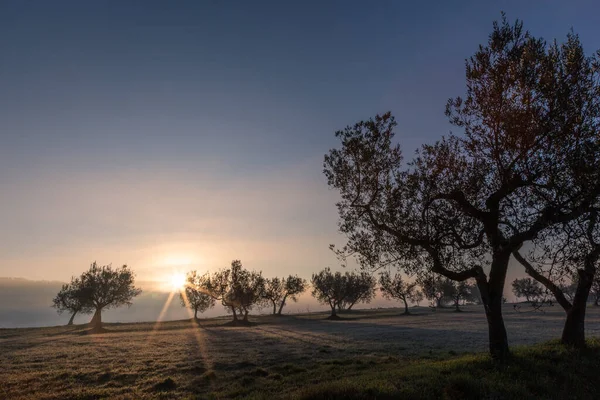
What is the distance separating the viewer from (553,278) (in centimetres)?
1758

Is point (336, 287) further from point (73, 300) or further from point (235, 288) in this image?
point (73, 300)

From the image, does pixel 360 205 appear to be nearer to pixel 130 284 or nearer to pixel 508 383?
pixel 508 383

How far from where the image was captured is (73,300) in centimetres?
10044

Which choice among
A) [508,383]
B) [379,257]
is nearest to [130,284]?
[379,257]

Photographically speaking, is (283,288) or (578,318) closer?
(578,318)

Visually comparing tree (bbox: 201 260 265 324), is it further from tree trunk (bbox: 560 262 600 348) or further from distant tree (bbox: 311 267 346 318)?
tree trunk (bbox: 560 262 600 348)

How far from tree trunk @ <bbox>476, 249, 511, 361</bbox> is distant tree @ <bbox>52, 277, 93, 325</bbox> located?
102m

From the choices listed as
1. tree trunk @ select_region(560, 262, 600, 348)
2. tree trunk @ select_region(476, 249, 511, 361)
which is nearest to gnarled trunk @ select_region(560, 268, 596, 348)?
tree trunk @ select_region(560, 262, 600, 348)

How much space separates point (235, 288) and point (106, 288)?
35583 millimetres

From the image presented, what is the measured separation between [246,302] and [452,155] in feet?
290

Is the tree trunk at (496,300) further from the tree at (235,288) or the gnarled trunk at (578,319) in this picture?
the tree at (235,288)

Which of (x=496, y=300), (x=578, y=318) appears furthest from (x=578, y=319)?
(x=496, y=300)

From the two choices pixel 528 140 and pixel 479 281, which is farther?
pixel 479 281

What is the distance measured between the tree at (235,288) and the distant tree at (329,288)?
29112 mm
